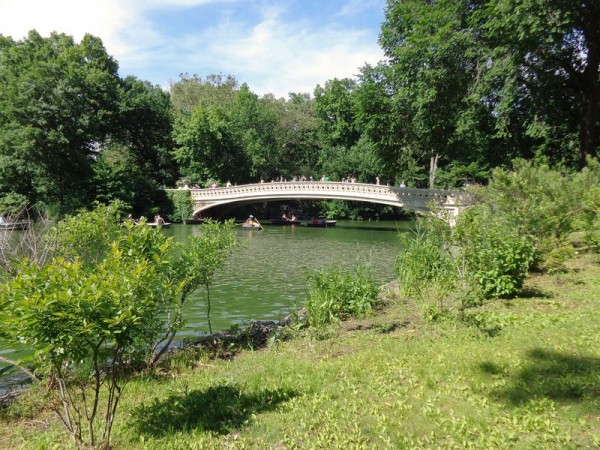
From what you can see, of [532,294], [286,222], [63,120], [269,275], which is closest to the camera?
[532,294]

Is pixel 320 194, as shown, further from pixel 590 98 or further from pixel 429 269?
pixel 429 269

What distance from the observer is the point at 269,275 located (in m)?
13.7

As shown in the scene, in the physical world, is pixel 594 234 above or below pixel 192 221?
above

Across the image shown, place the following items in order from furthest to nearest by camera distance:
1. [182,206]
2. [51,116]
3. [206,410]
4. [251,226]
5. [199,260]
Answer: [182,206]
[251,226]
[51,116]
[199,260]
[206,410]

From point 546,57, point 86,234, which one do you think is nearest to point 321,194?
point 546,57

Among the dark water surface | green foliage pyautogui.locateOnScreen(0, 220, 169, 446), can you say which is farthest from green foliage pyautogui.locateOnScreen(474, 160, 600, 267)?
green foliage pyautogui.locateOnScreen(0, 220, 169, 446)

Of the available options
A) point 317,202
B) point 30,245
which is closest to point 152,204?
point 317,202

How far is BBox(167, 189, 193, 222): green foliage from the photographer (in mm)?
34781

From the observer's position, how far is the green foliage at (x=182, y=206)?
34.8 meters

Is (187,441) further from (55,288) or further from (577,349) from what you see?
(577,349)

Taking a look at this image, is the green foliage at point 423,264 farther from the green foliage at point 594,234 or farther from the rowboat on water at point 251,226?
the rowboat on water at point 251,226

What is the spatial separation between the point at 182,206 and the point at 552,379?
32946 millimetres

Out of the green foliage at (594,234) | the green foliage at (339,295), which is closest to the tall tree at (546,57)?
the green foliage at (594,234)

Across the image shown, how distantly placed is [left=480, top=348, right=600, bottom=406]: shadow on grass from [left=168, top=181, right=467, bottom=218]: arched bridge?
1950cm
